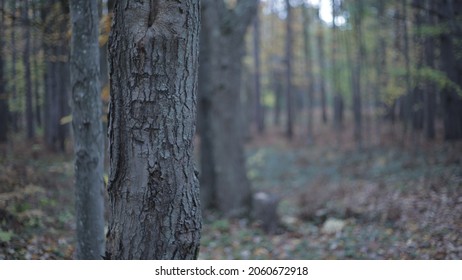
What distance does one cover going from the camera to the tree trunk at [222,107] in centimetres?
936

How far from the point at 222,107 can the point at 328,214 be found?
3.62 meters

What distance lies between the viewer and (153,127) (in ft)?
9.02

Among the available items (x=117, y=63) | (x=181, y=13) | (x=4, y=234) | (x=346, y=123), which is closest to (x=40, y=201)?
(x=4, y=234)

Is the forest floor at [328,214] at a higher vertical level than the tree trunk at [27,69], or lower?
lower

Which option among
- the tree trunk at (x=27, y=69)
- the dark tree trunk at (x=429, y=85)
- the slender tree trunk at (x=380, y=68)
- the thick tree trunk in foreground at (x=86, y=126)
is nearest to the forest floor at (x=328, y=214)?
the thick tree trunk in foreground at (x=86, y=126)

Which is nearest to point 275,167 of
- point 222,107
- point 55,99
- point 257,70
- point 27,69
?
point 222,107

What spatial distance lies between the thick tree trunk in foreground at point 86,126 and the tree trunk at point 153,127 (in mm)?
1618

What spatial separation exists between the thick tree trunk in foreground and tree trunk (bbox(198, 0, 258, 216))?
5224 mm

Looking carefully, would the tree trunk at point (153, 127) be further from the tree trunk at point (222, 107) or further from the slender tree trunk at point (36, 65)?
the tree trunk at point (222, 107)

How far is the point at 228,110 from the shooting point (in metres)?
9.70

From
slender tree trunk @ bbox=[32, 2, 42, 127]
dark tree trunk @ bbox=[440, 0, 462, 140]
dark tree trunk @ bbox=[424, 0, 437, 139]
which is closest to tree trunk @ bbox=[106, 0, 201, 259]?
slender tree trunk @ bbox=[32, 2, 42, 127]

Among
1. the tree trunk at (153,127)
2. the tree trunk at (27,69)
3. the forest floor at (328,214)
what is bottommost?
the forest floor at (328,214)

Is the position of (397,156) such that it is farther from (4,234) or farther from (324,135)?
(4,234)

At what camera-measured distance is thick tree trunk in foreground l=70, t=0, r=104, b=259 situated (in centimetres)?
427
